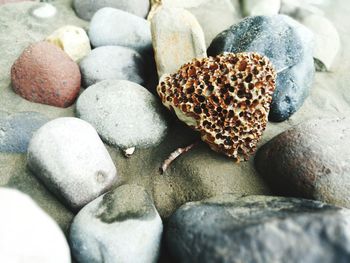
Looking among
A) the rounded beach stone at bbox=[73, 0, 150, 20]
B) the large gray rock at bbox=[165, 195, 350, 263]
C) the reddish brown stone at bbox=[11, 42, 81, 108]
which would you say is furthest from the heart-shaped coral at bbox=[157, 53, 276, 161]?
the rounded beach stone at bbox=[73, 0, 150, 20]

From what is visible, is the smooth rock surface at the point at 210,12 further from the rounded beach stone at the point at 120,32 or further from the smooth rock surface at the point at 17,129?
the smooth rock surface at the point at 17,129

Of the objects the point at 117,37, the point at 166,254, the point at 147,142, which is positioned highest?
the point at 117,37

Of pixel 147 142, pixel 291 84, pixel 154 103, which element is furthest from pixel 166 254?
pixel 291 84

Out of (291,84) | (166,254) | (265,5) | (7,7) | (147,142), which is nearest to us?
(166,254)

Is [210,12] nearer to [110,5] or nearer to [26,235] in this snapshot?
[110,5]

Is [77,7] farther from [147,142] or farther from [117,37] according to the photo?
[147,142]
